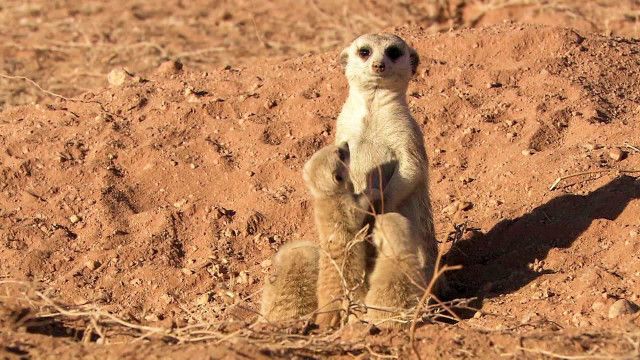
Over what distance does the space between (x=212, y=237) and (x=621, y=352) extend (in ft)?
9.78

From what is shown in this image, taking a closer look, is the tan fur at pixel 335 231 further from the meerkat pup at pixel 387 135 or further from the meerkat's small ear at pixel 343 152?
the meerkat pup at pixel 387 135

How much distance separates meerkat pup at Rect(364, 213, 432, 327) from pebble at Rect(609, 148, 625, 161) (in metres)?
1.94

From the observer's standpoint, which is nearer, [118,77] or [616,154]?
[616,154]

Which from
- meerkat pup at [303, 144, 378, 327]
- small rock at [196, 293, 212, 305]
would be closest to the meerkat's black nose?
meerkat pup at [303, 144, 378, 327]

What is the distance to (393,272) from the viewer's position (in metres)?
5.09

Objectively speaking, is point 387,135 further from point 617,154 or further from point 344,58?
point 617,154

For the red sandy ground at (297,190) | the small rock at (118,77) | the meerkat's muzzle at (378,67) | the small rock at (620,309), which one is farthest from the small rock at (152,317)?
the small rock at (118,77)

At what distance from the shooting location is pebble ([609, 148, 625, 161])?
6586 millimetres

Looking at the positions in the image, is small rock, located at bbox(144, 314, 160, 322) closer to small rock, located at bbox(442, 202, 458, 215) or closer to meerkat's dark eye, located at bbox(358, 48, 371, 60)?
meerkat's dark eye, located at bbox(358, 48, 371, 60)

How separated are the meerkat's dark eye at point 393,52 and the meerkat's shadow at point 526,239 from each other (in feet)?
3.76

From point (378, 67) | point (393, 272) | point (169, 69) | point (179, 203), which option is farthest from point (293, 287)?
point (169, 69)

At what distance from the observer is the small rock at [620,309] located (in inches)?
195

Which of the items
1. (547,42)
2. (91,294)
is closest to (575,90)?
(547,42)

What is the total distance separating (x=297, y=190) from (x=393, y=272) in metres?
1.95
